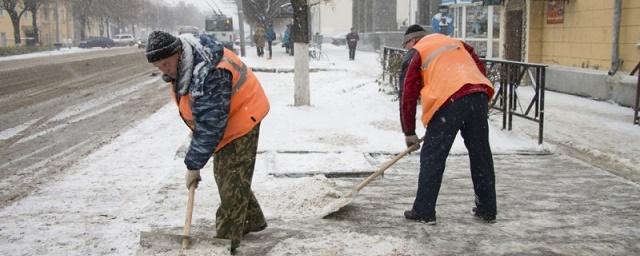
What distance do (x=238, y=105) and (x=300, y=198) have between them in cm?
162

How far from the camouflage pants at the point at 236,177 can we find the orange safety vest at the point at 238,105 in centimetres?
6

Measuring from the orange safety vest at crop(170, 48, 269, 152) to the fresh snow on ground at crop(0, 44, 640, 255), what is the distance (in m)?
0.80

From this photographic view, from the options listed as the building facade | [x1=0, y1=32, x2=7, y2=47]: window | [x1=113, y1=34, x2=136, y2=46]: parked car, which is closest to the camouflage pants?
the building facade

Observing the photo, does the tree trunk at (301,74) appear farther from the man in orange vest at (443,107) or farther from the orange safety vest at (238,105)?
the orange safety vest at (238,105)

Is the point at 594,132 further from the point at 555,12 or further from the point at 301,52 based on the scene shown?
the point at 555,12

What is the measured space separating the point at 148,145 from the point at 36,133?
2.43 m

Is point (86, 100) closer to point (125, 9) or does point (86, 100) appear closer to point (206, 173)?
point (206, 173)

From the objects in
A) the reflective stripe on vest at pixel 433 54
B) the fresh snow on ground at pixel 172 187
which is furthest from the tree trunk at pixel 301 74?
the reflective stripe on vest at pixel 433 54

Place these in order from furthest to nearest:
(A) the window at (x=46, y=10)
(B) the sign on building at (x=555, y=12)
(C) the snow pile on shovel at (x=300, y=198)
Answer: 1. (A) the window at (x=46, y=10)
2. (B) the sign on building at (x=555, y=12)
3. (C) the snow pile on shovel at (x=300, y=198)

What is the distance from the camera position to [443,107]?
423cm

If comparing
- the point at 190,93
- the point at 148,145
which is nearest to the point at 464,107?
the point at 190,93

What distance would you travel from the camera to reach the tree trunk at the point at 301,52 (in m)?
10.7

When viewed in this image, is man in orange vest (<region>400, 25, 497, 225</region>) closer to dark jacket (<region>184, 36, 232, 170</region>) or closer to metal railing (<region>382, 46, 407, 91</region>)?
dark jacket (<region>184, 36, 232, 170</region>)

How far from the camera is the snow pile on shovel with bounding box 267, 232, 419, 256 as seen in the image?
394 centimetres
